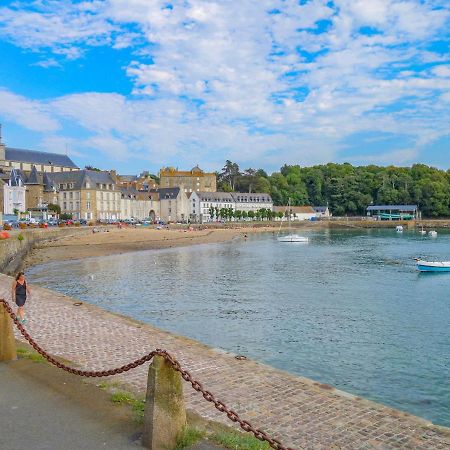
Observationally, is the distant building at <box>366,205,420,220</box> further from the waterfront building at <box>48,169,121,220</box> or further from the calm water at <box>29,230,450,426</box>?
the calm water at <box>29,230,450,426</box>

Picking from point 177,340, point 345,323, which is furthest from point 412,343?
point 177,340

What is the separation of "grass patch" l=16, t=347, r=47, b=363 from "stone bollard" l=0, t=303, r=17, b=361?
260 millimetres

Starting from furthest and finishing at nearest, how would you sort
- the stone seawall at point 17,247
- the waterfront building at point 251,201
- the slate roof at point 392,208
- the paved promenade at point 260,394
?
the waterfront building at point 251,201 < the slate roof at point 392,208 < the stone seawall at point 17,247 < the paved promenade at point 260,394

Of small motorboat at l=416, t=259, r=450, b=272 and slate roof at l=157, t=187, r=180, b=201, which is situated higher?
slate roof at l=157, t=187, r=180, b=201

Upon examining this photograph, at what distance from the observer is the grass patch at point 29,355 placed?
9634 mm

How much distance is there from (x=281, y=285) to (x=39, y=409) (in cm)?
2435

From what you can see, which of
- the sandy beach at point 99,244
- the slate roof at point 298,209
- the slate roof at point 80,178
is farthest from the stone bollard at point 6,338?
the slate roof at point 298,209

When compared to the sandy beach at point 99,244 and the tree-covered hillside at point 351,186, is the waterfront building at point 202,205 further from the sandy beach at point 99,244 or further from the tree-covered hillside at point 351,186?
the sandy beach at point 99,244

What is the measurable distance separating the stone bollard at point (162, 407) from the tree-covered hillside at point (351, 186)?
503 ft

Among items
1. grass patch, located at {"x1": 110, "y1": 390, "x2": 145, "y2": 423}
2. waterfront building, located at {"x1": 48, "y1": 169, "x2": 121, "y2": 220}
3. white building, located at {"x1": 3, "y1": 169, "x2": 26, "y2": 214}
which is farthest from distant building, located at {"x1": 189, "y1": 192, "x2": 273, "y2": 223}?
grass patch, located at {"x1": 110, "y1": 390, "x2": 145, "y2": 423}

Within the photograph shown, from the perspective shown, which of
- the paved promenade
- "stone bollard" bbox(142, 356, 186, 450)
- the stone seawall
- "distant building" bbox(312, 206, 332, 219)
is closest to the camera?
"stone bollard" bbox(142, 356, 186, 450)

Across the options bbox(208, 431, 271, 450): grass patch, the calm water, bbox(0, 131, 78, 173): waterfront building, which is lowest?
the calm water

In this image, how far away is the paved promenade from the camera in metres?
7.04

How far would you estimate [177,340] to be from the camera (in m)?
12.6
